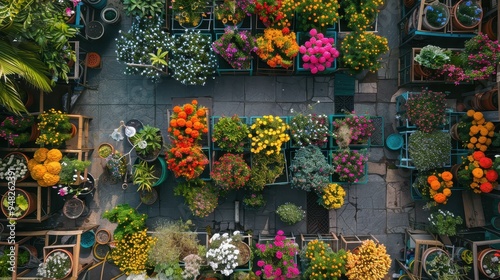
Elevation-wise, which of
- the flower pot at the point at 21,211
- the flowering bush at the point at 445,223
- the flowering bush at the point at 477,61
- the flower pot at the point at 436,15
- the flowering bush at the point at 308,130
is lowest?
the flowering bush at the point at 445,223

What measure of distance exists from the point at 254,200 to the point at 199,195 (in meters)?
1.04

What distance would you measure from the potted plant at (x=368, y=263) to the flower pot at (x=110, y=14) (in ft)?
20.5

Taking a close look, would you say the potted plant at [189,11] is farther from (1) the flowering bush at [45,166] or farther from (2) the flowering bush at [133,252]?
(2) the flowering bush at [133,252]

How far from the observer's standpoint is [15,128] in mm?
6320

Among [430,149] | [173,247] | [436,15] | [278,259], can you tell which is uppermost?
[436,15]

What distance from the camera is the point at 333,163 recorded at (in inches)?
263

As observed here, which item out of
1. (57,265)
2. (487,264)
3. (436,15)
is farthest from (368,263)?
(57,265)

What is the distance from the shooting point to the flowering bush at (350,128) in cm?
659

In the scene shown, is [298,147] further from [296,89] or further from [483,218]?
[483,218]

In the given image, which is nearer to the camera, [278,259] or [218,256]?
[218,256]

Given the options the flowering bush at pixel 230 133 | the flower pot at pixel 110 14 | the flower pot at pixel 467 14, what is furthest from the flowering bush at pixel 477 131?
the flower pot at pixel 110 14

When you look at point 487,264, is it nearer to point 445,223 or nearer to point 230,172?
point 445,223

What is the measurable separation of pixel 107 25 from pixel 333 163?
523cm

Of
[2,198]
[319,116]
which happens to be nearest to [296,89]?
[319,116]
